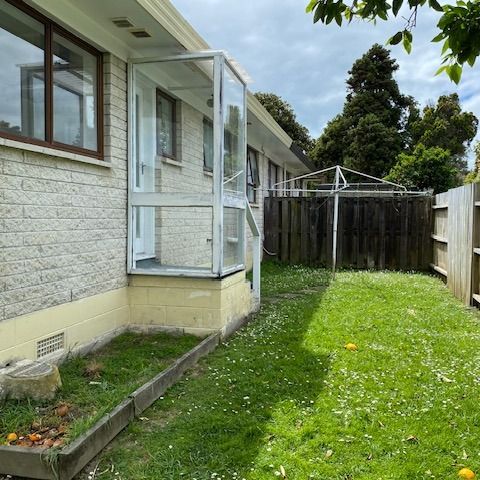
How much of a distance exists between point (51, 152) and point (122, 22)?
5.31ft

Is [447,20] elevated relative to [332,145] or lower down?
lower down

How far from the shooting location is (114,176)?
17.5 ft

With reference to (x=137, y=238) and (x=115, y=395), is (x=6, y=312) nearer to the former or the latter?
(x=115, y=395)

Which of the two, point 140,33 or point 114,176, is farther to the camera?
point 114,176

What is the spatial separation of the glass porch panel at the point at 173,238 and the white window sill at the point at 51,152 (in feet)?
2.98

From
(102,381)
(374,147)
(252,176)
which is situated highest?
(374,147)

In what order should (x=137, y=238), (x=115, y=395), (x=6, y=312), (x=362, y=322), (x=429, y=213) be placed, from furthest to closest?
(x=429, y=213), (x=362, y=322), (x=137, y=238), (x=6, y=312), (x=115, y=395)

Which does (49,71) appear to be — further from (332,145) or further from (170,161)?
(332,145)

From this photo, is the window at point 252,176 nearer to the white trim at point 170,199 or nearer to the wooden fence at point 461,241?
the wooden fence at point 461,241

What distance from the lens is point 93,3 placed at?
177 inches

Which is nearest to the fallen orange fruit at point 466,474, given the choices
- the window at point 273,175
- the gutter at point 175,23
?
the gutter at point 175,23

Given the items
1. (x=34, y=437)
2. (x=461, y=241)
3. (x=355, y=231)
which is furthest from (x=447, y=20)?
(x=355, y=231)

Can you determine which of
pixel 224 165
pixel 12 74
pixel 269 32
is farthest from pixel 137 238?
pixel 269 32

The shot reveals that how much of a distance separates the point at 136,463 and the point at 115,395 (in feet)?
2.42
